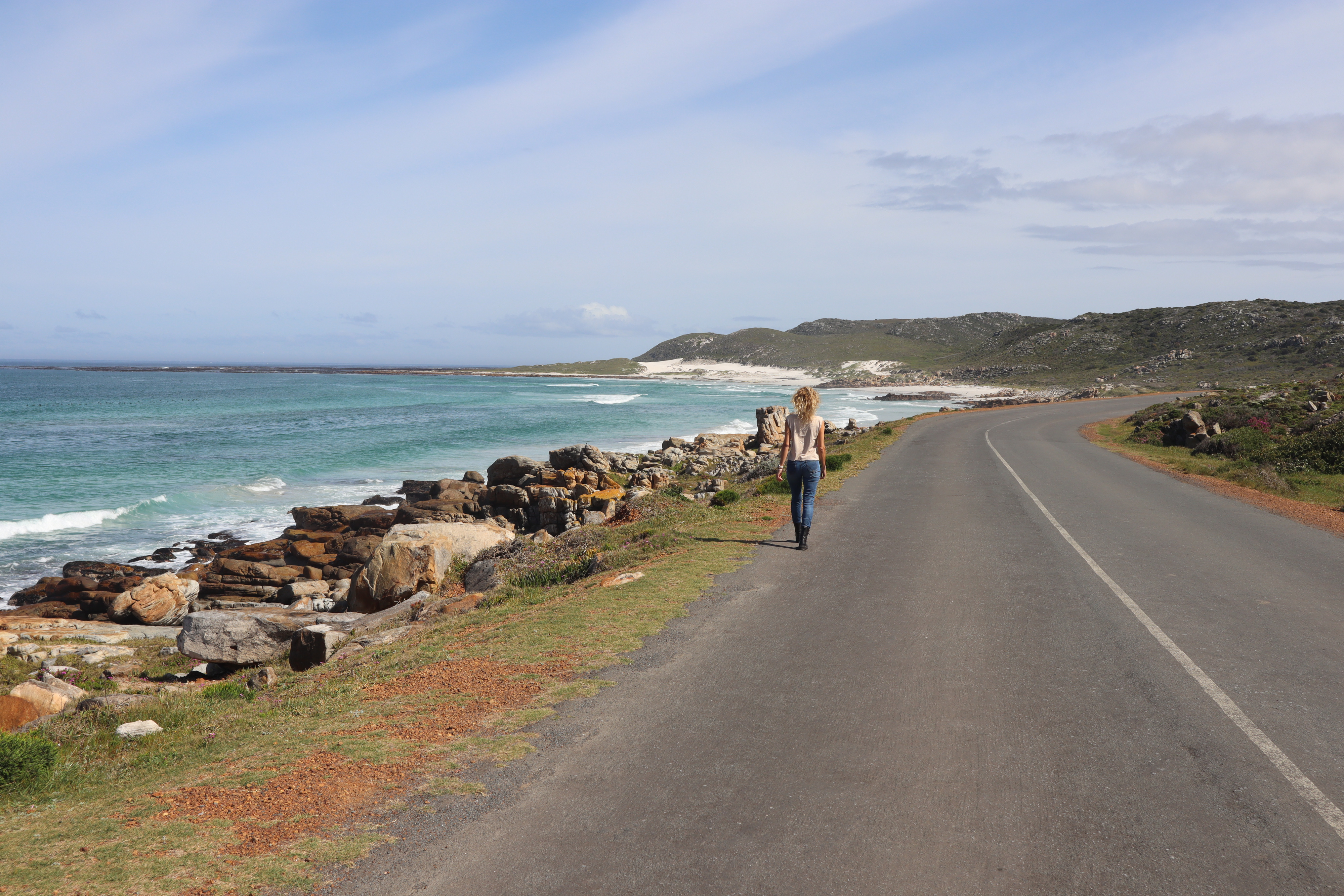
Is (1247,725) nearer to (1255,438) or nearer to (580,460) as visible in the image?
(580,460)

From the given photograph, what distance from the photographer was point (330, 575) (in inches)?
806

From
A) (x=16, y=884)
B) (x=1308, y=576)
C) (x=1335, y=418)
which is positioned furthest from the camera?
(x=1335, y=418)

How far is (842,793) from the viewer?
4398 mm

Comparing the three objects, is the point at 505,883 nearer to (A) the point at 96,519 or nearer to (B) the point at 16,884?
(B) the point at 16,884

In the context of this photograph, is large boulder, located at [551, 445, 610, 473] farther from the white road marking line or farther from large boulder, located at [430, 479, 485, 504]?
the white road marking line

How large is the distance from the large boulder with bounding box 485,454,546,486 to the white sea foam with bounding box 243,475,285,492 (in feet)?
36.6

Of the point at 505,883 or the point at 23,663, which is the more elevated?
the point at 505,883

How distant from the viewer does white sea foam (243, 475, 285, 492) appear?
34.1m

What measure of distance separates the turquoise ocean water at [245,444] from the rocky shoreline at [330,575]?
306 cm

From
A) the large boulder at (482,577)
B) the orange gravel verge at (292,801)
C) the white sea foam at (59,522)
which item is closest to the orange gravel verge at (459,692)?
the orange gravel verge at (292,801)

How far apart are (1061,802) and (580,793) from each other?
2787mm

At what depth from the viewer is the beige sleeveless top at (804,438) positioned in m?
10.5

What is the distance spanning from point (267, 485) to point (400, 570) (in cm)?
2531

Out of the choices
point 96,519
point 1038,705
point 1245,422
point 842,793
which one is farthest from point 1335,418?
point 96,519
